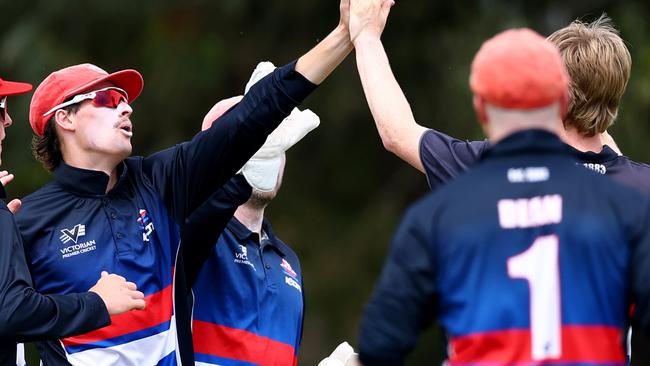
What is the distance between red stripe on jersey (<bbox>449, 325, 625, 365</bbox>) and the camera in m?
3.65

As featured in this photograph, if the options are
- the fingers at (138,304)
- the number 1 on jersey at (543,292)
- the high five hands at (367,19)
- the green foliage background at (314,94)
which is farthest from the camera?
the green foliage background at (314,94)

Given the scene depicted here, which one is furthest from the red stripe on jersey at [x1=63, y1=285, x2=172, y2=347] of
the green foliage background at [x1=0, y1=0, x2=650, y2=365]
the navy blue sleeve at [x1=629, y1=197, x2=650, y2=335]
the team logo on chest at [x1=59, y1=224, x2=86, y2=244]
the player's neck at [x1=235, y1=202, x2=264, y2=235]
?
the green foliage background at [x1=0, y1=0, x2=650, y2=365]

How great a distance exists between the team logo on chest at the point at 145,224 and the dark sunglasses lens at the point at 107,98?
450 millimetres

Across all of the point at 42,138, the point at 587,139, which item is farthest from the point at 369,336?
the point at 42,138

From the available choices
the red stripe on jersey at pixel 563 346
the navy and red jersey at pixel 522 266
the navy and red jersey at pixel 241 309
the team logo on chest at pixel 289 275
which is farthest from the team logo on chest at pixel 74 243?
→ the red stripe on jersey at pixel 563 346

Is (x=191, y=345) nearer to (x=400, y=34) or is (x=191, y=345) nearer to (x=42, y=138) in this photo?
(x=42, y=138)

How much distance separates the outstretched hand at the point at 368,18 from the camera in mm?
5012

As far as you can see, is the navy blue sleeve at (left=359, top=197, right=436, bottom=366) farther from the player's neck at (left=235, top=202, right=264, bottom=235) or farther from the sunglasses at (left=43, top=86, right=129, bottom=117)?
the player's neck at (left=235, top=202, right=264, bottom=235)

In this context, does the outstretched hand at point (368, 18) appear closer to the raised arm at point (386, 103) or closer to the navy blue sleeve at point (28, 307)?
the raised arm at point (386, 103)

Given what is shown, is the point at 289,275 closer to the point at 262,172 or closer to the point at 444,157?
the point at 262,172

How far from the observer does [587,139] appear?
4.74 m

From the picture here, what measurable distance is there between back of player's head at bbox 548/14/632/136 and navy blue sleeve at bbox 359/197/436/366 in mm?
1112

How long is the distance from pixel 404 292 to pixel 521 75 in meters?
0.64

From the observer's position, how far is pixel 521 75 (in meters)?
3.69
